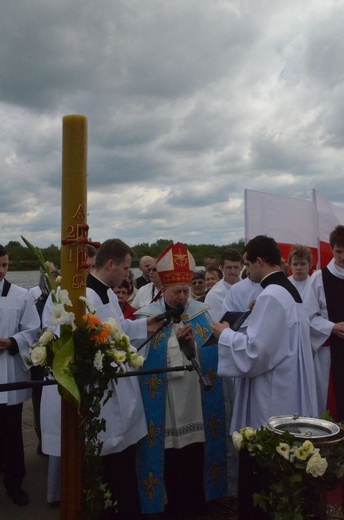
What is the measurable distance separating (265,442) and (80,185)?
1393 millimetres

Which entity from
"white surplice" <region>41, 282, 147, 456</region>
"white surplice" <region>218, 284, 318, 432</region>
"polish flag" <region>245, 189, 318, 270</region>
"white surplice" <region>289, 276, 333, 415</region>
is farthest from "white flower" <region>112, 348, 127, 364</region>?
"polish flag" <region>245, 189, 318, 270</region>

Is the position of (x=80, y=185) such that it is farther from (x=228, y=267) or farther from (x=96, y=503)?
(x=228, y=267)

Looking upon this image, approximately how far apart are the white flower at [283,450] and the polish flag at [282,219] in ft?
15.6

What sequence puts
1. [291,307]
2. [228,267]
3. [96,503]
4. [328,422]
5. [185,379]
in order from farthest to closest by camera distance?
[228,267], [185,379], [291,307], [328,422], [96,503]

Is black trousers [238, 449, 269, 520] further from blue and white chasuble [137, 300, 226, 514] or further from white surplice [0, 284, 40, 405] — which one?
white surplice [0, 284, 40, 405]

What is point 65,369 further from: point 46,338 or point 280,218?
point 280,218

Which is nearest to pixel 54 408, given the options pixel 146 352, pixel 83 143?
pixel 146 352

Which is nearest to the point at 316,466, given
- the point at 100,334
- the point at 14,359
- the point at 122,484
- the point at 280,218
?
the point at 100,334

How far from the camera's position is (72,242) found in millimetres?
2332

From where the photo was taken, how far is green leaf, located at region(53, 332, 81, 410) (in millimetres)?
2220

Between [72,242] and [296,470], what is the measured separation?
1370 millimetres

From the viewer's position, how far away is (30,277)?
23.2 feet

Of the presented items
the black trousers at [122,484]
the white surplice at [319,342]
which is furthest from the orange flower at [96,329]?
the white surplice at [319,342]

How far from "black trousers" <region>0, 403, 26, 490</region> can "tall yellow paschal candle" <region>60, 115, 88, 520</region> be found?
2512 mm
